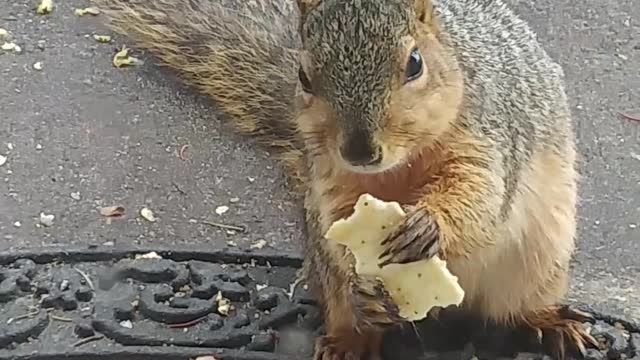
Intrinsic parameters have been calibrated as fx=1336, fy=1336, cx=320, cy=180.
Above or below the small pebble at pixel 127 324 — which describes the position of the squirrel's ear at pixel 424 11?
above

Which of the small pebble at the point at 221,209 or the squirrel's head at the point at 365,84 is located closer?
the squirrel's head at the point at 365,84

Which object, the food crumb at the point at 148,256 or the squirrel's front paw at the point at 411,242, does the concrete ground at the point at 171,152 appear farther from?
the squirrel's front paw at the point at 411,242

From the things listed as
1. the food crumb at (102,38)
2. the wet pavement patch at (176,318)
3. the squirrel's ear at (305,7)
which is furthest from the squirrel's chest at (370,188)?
the food crumb at (102,38)

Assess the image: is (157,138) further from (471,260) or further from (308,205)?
(471,260)

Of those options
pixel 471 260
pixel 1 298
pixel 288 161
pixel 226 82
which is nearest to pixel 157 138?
pixel 226 82

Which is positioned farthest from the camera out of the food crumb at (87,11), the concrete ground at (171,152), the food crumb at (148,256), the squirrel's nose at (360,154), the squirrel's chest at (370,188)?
the food crumb at (87,11)

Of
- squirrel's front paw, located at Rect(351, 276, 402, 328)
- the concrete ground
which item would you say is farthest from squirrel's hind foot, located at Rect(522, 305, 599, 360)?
squirrel's front paw, located at Rect(351, 276, 402, 328)

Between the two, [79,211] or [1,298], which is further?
[79,211]

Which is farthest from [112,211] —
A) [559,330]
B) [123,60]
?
[559,330]
